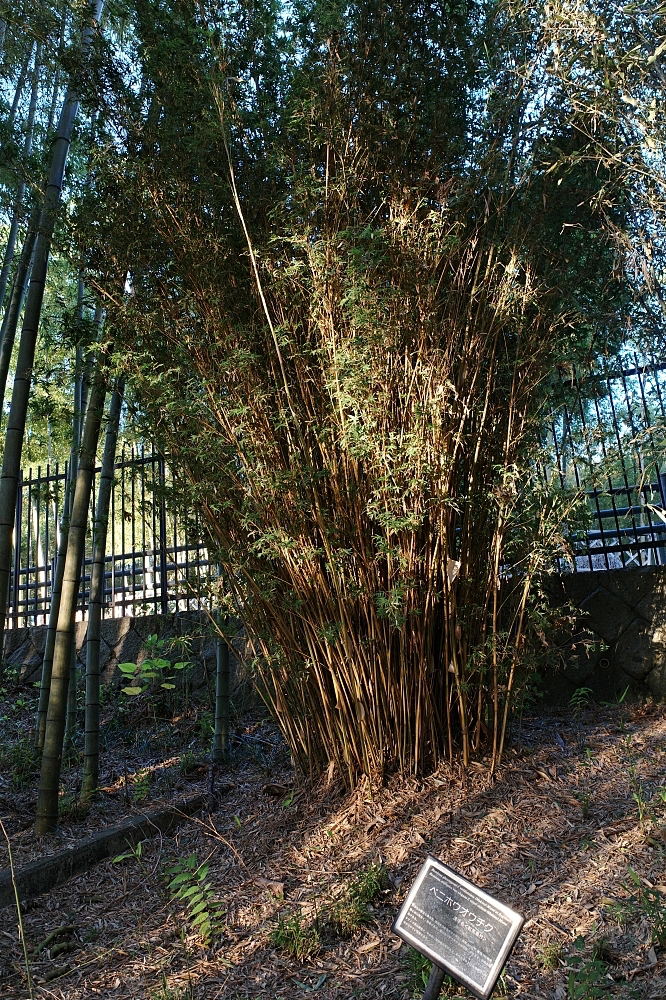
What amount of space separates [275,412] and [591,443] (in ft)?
3.80

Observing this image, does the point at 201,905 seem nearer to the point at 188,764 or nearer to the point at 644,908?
the point at 644,908

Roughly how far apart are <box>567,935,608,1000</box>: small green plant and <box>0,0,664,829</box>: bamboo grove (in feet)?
3.40

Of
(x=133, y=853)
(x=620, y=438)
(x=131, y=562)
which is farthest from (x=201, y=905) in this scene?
(x=131, y=562)

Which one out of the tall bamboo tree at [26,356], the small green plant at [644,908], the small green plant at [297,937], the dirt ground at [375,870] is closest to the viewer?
the small green plant at [644,908]

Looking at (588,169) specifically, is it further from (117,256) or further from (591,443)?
A: (117,256)

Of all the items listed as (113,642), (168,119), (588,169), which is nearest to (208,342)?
(168,119)

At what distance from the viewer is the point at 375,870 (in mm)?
2332

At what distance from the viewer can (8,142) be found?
335cm

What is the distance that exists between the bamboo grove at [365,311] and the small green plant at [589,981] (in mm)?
1037

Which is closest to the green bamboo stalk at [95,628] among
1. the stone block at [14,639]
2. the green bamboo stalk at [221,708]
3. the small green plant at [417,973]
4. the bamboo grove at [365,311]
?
the bamboo grove at [365,311]

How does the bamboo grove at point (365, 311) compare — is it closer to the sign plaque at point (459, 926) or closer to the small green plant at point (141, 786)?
the small green plant at point (141, 786)

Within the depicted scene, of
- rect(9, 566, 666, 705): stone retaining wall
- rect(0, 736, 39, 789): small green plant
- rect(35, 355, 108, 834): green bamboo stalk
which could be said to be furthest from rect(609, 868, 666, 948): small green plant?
rect(0, 736, 39, 789): small green plant

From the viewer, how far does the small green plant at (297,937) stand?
6.98 ft

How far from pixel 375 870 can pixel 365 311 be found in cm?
176
